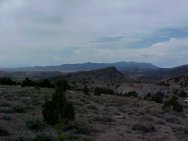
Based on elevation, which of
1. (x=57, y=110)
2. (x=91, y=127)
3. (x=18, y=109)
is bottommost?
(x=91, y=127)

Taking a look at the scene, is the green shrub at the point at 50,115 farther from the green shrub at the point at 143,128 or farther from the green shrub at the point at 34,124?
the green shrub at the point at 143,128

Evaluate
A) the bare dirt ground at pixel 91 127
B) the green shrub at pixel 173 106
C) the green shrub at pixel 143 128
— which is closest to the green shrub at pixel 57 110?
the bare dirt ground at pixel 91 127

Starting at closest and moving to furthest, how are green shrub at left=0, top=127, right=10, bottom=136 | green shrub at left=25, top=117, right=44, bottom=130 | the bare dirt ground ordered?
green shrub at left=0, top=127, right=10, bottom=136, the bare dirt ground, green shrub at left=25, top=117, right=44, bottom=130

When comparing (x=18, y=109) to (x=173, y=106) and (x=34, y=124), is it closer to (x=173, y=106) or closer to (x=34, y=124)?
(x=34, y=124)

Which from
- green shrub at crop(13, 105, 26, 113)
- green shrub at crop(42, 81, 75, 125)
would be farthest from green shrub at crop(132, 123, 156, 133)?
green shrub at crop(13, 105, 26, 113)

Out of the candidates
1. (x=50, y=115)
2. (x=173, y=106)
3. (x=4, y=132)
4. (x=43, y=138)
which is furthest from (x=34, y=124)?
(x=173, y=106)

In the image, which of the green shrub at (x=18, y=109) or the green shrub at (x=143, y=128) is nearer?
the green shrub at (x=143, y=128)

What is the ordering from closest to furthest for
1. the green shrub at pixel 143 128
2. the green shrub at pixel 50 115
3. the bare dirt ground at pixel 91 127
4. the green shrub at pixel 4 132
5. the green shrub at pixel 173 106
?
the green shrub at pixel 4 132, the bare dirt ground at pixel 91 127, the green shrub at pixel 50 115, the green shrub at pixel 143 128, the green shrub at pixel 173 106

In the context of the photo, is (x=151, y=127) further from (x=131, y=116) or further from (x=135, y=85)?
(x=135, y=85)

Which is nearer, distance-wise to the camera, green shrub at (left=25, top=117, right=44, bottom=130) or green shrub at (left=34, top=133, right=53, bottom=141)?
green shrub at (left=34, top=133, right=53, bottom=141)

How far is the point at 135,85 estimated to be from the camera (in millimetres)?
81875

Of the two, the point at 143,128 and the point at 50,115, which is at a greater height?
the point at 50,115

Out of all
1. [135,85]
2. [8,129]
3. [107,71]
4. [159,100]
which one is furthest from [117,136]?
[107,71]

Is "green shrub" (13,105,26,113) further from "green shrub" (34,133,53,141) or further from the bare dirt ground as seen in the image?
"green shrub" (34,133,53,141)
